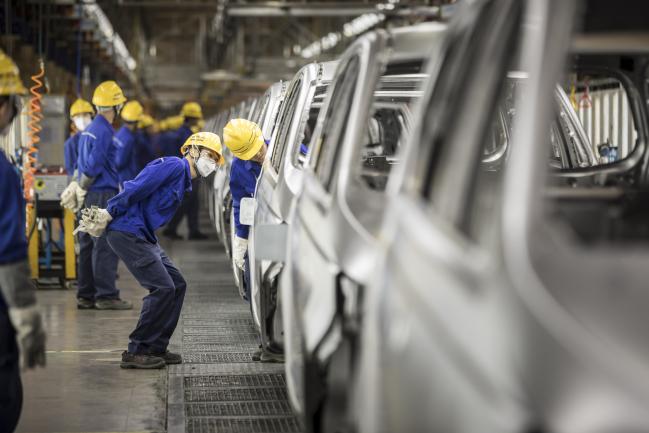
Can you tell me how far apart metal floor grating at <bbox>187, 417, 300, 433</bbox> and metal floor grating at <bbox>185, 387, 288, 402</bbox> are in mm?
550

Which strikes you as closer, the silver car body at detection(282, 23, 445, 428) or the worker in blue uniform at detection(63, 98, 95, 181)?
the silver car body at detection(282, 23, 445, 428)

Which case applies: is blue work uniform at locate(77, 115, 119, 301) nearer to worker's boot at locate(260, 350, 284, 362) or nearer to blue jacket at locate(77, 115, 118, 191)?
blue jacket at locate(77, 115, 118, 191)

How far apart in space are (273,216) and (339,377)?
2.83m

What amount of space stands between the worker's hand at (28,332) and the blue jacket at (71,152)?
8226 mm

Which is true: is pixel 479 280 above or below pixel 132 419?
above

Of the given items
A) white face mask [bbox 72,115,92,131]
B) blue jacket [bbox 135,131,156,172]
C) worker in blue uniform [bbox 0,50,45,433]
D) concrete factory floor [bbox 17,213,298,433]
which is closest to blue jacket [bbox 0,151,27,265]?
worker in blue uniform [bbox 0,50,45,433]

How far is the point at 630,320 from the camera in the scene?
2391 millimetres

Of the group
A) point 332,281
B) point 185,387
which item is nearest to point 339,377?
point 332,281

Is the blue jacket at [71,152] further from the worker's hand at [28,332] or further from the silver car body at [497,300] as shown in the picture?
the silver car body at [497,300]

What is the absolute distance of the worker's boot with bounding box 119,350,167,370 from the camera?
790cm

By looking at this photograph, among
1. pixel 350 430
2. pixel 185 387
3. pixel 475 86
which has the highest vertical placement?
pixel 475 86

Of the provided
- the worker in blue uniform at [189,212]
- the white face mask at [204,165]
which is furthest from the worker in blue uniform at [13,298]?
the worker in blue uniform at [189,212]

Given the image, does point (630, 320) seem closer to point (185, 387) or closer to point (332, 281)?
point (332, 281)

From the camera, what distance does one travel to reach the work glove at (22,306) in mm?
4566
